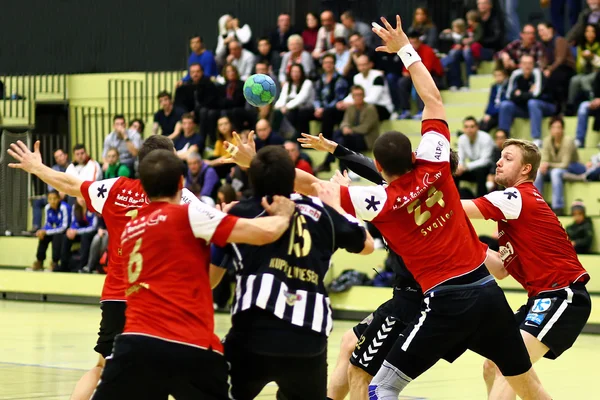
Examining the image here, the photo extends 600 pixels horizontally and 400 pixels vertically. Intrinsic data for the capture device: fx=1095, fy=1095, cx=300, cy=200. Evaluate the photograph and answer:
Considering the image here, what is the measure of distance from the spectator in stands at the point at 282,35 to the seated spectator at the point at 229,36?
0.56 metres

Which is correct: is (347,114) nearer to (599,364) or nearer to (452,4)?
(452,4)

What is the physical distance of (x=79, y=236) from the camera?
2011 centimetres

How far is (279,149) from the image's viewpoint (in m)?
5.71

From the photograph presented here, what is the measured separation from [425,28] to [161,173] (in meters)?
16.0

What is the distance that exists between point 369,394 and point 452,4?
1688 cm

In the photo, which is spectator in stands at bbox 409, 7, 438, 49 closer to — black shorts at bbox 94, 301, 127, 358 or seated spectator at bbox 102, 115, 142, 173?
seated spectator at bbox 102, 115, 142, 173

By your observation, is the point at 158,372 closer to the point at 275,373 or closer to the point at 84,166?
the point at 275,373

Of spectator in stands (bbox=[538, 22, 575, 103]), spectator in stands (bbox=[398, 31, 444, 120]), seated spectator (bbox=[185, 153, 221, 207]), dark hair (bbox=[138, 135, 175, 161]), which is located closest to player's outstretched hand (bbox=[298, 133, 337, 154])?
dark hair (bbox=[138, 135, 175, 161])

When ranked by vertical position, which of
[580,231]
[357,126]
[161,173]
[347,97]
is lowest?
[580,231]

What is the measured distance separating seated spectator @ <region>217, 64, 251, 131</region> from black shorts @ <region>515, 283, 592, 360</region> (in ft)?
40.4

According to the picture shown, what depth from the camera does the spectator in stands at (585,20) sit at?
1816 cm

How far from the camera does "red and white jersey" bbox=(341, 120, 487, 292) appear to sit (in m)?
6.64

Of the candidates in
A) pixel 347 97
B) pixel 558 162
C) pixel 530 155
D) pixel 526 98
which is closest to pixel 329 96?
pixel 347 97

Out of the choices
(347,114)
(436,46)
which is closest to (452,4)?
(436,46)
